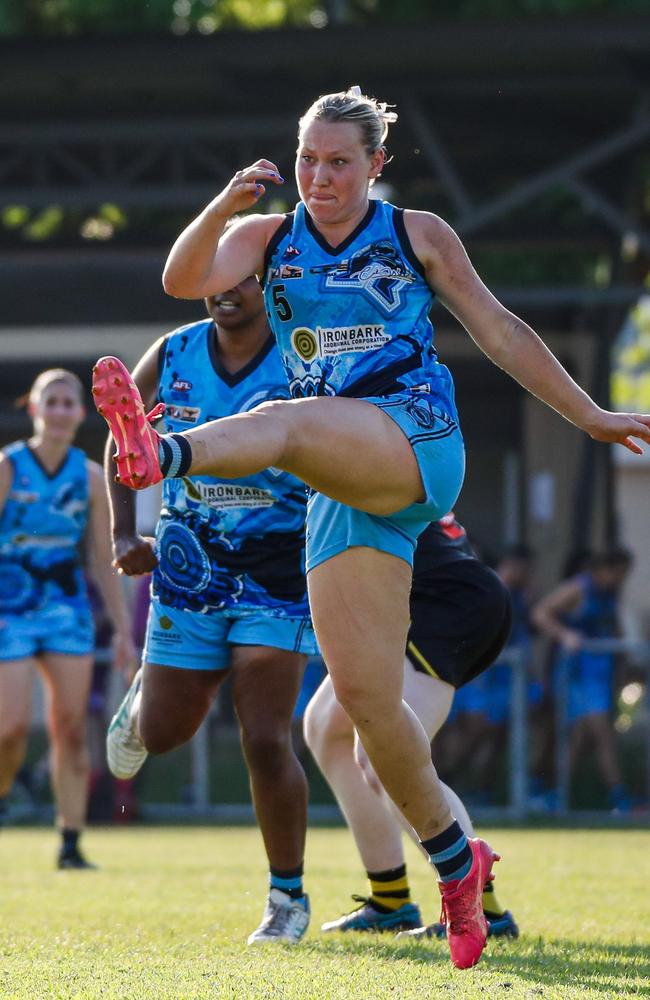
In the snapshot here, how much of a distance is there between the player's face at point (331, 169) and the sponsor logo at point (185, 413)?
144 centimetres

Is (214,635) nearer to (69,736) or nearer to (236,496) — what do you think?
(236,496)

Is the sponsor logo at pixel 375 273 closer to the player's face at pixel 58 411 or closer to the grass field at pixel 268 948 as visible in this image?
the grass field at pixel 268 948

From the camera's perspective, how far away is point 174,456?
4.13m

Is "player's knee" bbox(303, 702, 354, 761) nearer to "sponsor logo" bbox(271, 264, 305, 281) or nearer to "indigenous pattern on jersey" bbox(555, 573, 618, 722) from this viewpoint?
"sponsor logo" bbox(271, 264, 305, 281)

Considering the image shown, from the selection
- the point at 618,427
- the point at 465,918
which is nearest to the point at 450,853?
the point at 465,918

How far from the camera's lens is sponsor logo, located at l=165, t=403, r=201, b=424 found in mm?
6027

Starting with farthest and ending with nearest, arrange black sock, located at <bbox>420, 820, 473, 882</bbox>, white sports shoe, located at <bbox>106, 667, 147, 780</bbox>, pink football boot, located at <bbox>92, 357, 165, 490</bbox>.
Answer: white sports shoe, located at <bbox>106, 667, 147, 780</bbox> → black sock, located at <bbox>420, 820, 473, 882</bbox> → pink football boot, located at <bbox>92, 357, 165, 490</bbox>

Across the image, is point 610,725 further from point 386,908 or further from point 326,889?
point 386,908

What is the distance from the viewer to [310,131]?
4.69 meters

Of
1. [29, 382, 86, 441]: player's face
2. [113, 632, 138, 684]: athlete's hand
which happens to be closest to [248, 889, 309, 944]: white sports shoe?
[113, 632, 138, 684]: athlete's hand

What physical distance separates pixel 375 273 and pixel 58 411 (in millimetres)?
4529

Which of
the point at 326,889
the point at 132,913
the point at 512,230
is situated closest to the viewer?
the point at 132,913

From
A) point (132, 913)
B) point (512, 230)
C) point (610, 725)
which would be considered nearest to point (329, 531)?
point (132, 913)

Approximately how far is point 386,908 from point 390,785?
1.43m
